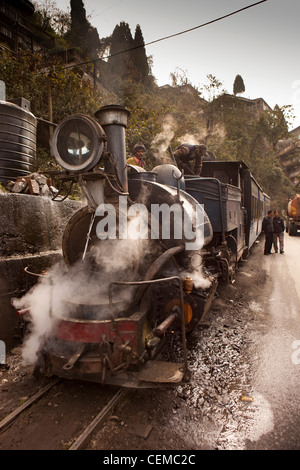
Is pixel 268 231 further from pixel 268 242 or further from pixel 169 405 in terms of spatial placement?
pixel 169 405

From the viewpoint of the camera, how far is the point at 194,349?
161 inches

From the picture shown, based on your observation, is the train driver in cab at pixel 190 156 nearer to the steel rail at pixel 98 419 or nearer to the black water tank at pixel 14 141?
the black water tank at pixel 14 141

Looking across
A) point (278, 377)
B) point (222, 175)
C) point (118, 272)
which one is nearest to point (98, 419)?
point (118, 272)

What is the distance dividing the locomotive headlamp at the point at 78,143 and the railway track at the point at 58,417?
2336mm

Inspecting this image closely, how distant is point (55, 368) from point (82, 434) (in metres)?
0.66

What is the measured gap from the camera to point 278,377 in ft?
11.4

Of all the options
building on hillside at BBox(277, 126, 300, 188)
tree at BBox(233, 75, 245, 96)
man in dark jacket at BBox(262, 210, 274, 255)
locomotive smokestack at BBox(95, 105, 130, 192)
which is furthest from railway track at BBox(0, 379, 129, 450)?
tree at BBox(233, 75, 245, 96)

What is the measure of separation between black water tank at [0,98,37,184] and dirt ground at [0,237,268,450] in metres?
3.19

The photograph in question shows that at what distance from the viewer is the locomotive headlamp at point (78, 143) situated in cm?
296

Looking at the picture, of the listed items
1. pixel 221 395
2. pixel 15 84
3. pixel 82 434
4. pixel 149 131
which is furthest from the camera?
pixel 149 131

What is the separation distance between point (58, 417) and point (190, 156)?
17.0ft

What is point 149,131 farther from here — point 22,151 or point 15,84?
point 22,151

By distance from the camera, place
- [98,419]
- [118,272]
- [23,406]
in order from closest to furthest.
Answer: [98,419] → [23,406] → [118,272]
